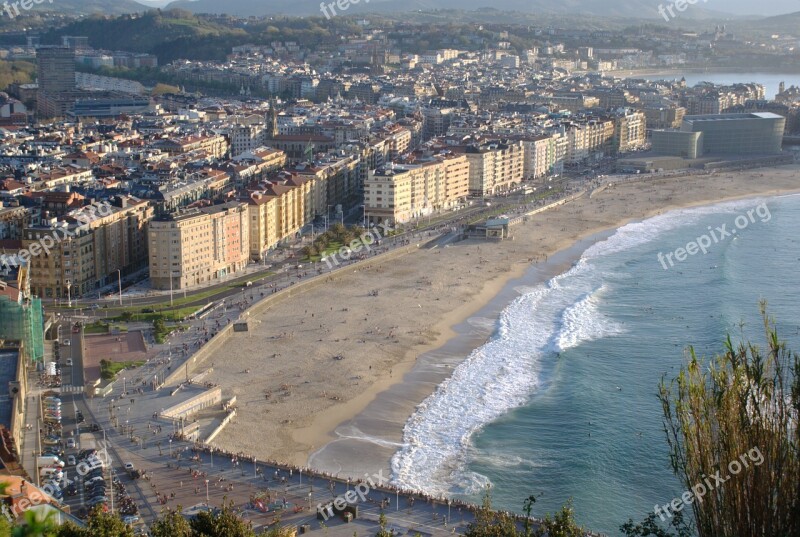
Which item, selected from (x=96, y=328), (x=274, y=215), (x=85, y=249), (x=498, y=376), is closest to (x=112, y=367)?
(x=96, y=328)

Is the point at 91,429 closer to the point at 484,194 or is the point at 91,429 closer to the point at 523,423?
the point at 523,423

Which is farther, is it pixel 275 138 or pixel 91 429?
pixel 275 138

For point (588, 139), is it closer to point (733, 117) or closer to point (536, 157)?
point (536, 157)

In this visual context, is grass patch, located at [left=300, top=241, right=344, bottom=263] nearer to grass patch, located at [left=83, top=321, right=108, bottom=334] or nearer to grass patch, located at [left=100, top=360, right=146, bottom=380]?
grass patch, located at [left=83, top=321, right=108, bottom=334]

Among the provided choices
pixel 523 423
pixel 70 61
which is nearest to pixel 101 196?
pixel 523 423

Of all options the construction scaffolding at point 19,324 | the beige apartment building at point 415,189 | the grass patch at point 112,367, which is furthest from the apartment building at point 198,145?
the grass patch at point 112,367

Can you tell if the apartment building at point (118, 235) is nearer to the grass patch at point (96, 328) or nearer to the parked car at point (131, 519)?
the grass patch at point (96, 328)
